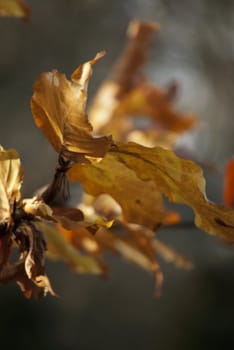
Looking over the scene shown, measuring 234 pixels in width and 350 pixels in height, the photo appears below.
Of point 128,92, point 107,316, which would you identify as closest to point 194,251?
point 107,316

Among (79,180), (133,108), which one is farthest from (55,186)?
(133,108)

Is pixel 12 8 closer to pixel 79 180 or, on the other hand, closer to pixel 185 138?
pixel 79 180

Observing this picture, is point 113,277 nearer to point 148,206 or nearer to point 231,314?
point 231,314

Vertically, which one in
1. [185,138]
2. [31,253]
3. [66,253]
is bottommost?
[185,138]

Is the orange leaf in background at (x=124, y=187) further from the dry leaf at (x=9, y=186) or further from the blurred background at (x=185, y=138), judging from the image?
the blurred background at (x=185, y=138)

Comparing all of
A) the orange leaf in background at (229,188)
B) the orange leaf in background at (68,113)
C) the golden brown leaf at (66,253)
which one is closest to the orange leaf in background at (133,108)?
the orange leaf in background at (229,188)

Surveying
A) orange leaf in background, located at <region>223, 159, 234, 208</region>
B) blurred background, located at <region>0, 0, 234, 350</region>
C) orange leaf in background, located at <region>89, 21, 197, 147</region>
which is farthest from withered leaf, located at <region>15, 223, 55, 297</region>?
blurred background, located at <region>0, 0, 234, 350</region>

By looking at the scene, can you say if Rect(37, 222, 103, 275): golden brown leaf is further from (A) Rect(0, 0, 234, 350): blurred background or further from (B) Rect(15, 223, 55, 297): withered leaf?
(A) Rect(0, 0, 234, 350): blurred background
